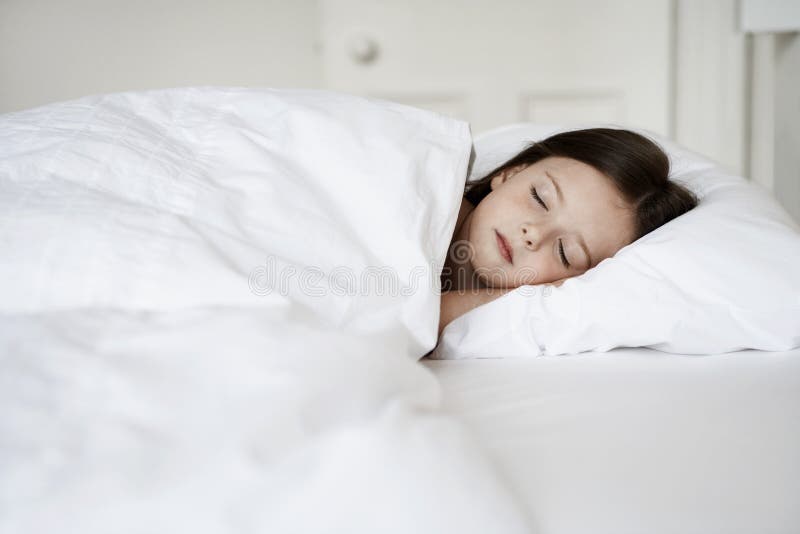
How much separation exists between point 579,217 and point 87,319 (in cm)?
60

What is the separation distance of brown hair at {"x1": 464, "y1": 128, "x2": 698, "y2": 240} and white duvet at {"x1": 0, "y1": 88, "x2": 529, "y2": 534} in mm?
222

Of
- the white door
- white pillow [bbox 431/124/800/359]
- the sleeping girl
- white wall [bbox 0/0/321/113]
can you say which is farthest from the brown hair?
white wall [bbox 0/0/321/113]

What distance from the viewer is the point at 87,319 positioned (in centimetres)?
47

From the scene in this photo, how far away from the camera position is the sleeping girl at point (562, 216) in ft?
2.73

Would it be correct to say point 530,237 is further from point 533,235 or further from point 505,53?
point 505,53

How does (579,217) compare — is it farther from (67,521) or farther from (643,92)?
(643,92)

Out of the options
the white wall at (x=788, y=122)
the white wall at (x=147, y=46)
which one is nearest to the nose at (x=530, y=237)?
the white wall at (x=788, y=122)

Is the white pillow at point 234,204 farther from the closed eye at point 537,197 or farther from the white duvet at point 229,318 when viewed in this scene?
the closed eye at point 537,197

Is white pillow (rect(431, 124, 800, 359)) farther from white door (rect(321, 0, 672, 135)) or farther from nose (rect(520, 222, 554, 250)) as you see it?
white door (rect(321, 0, 672, 135))

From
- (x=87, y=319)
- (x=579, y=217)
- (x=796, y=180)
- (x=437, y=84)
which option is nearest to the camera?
(x=87, y=319)

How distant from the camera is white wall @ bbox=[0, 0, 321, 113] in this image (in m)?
1.68

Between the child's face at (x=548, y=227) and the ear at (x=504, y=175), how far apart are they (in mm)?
75

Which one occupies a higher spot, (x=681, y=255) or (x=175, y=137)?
(x=175, y=137)

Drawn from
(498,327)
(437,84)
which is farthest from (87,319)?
(437,84)
